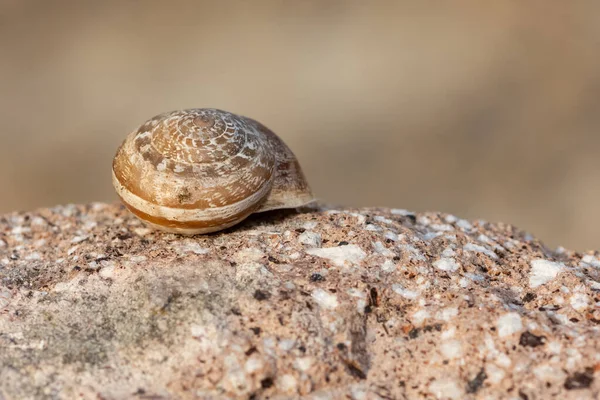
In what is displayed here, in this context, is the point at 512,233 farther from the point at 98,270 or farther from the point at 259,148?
the point at 98,270

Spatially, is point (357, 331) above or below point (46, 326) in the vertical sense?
above

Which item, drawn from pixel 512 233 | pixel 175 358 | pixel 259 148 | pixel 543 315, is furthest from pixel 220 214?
pixel 512 233

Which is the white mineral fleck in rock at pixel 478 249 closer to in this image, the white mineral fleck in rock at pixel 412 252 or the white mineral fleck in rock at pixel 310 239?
the white mineral fleck in rock at pixel 412 252

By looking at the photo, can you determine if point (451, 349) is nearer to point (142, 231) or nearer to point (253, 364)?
point (253, 364)

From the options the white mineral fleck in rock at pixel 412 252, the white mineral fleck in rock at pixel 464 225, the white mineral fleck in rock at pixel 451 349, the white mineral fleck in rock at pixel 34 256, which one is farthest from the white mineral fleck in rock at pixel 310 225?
the white mineral fleck in rock at pixel 34 256

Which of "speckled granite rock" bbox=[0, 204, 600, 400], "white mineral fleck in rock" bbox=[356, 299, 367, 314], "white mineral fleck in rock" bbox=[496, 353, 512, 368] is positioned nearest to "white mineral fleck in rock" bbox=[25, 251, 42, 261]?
"speckled granite rock" bbox=[0, 204, 600, 400]
